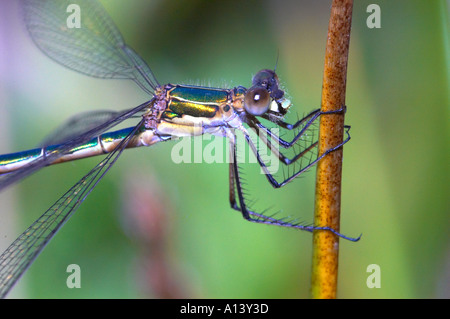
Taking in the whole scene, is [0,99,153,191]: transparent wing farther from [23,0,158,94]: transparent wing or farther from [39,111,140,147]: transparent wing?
[23,0,158,94]: transparent wing

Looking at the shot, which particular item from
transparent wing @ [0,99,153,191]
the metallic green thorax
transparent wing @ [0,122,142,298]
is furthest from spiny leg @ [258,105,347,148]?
transparent wing @ [0,122,142,298]

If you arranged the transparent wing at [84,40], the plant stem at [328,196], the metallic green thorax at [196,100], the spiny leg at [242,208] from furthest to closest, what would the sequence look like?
the transparent wing at [84,40] < the metallic green thorax at [196,100] < the spiny leg at [242,208] < the plant stem at [328,196]

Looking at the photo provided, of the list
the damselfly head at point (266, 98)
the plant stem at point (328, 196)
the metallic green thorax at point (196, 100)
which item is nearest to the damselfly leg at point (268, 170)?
the damselfly head at point (266, 98)

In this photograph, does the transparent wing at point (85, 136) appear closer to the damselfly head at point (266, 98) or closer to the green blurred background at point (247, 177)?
the green blurred background at point (247, 177)

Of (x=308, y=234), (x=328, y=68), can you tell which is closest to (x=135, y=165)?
(x=308, y=234)

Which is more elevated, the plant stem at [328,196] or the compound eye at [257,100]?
the compound eye at [257,100]

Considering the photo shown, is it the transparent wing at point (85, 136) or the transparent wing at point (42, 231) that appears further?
Result: the transparent wing at point (85, 136)

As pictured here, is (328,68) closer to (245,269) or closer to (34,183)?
(245,269)
